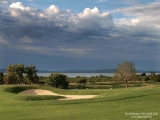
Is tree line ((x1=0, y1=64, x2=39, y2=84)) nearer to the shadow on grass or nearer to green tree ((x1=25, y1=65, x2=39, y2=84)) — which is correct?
green tree ((x1=25, y1=65, x2=39, y2=84))

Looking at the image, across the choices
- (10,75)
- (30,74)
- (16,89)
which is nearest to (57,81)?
(30,74)

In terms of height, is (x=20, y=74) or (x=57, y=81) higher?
(x=20, y=74)

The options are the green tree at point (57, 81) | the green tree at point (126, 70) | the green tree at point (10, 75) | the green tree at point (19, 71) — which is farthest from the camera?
the green tree at point (57, 81)

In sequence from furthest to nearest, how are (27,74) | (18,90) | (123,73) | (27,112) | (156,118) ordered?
(27,74) → (123,73) → (18,90) → (27,112) → (156,118)

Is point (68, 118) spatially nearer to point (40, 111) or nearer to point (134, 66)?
point (40, 111)

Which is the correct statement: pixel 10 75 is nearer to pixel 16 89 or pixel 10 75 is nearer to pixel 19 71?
pixel 19 71

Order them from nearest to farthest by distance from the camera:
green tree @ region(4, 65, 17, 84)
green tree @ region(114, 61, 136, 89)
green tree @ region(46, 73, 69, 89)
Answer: green tree @ region(114, 61, 136, 89)
green tree @ region(4, 65, 17, 84)
green tree @ region(46, 73, 69, 89)

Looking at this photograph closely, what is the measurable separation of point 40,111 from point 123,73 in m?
34.1

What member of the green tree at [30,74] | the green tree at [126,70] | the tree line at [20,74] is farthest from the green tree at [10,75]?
the green tree at [126,70]

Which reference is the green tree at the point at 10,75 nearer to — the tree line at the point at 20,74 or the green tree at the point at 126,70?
the tree line at the point at 20,74

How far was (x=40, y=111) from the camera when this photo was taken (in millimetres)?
14219

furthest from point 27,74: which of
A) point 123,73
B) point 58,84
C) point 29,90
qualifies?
point 29,90

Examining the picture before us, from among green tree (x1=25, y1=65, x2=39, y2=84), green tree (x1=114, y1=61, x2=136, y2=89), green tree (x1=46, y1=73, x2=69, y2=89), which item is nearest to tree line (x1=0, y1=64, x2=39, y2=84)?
green tree (x1=25, y1=65, x2=39, y2=84)

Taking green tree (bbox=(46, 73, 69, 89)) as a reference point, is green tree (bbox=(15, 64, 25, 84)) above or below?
above
